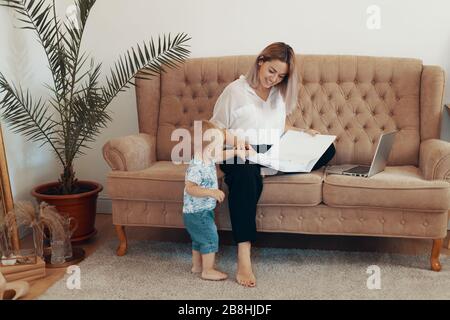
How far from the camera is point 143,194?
2.45 metres

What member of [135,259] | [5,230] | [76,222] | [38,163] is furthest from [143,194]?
[38,163]

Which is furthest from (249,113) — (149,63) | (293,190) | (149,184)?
(149,63)

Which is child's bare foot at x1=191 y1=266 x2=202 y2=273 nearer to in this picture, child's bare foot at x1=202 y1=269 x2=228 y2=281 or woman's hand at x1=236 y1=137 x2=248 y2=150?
child's bare foot at x1=202 y1=269 x2=228 y2=281

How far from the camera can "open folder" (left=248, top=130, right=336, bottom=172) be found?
2.34 metres

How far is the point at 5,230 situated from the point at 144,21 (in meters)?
1.55

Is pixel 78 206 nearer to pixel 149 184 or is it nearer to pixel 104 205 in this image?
pixel 149 184

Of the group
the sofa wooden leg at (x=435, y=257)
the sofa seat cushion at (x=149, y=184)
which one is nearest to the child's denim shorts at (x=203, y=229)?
the sofa seat cushion at (x=149, y=184)

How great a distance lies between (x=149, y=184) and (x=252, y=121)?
0.60 metres

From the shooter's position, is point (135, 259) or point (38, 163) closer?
point (135, 259)

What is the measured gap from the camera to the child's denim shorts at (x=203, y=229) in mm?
2240

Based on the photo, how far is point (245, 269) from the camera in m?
2.24

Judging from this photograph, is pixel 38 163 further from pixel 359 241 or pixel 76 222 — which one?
pixel 359 241

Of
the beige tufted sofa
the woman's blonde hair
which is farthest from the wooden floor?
the woman's blonde hair
